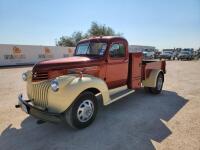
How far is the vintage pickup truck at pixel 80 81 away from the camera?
12.0 ft

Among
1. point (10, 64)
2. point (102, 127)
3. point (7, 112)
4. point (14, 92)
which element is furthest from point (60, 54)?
point (102, 127)

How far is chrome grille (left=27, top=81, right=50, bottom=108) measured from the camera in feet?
12.6

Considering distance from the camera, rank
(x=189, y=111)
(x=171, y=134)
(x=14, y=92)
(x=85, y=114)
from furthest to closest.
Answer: (x=14, y=92) < (x=189, y=111) < (x=85, y=114) < (x=171, y=134)

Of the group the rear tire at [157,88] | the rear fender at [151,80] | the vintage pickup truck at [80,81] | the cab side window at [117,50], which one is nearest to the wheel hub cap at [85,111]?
the vintage pickup truck at [80,81]

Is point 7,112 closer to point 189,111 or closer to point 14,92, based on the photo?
point 14,92

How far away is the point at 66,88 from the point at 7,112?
2687 mm

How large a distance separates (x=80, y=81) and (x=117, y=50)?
1.97 meters

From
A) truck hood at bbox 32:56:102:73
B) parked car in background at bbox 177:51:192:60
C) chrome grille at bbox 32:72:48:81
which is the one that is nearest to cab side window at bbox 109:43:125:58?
truck hood at bbox 32:56:102:73

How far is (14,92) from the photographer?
7.71m

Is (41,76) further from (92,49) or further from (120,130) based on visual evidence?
(120,130)

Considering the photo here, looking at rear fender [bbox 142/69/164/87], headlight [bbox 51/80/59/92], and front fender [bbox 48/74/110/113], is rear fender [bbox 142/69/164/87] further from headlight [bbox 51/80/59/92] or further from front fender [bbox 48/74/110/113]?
headlight [bbox 51/80/59/92]

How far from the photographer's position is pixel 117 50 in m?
5.37

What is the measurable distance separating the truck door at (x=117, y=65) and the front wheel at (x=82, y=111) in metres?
1.13

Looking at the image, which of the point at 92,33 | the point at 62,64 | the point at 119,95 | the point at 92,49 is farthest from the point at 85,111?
the point at 92,33
